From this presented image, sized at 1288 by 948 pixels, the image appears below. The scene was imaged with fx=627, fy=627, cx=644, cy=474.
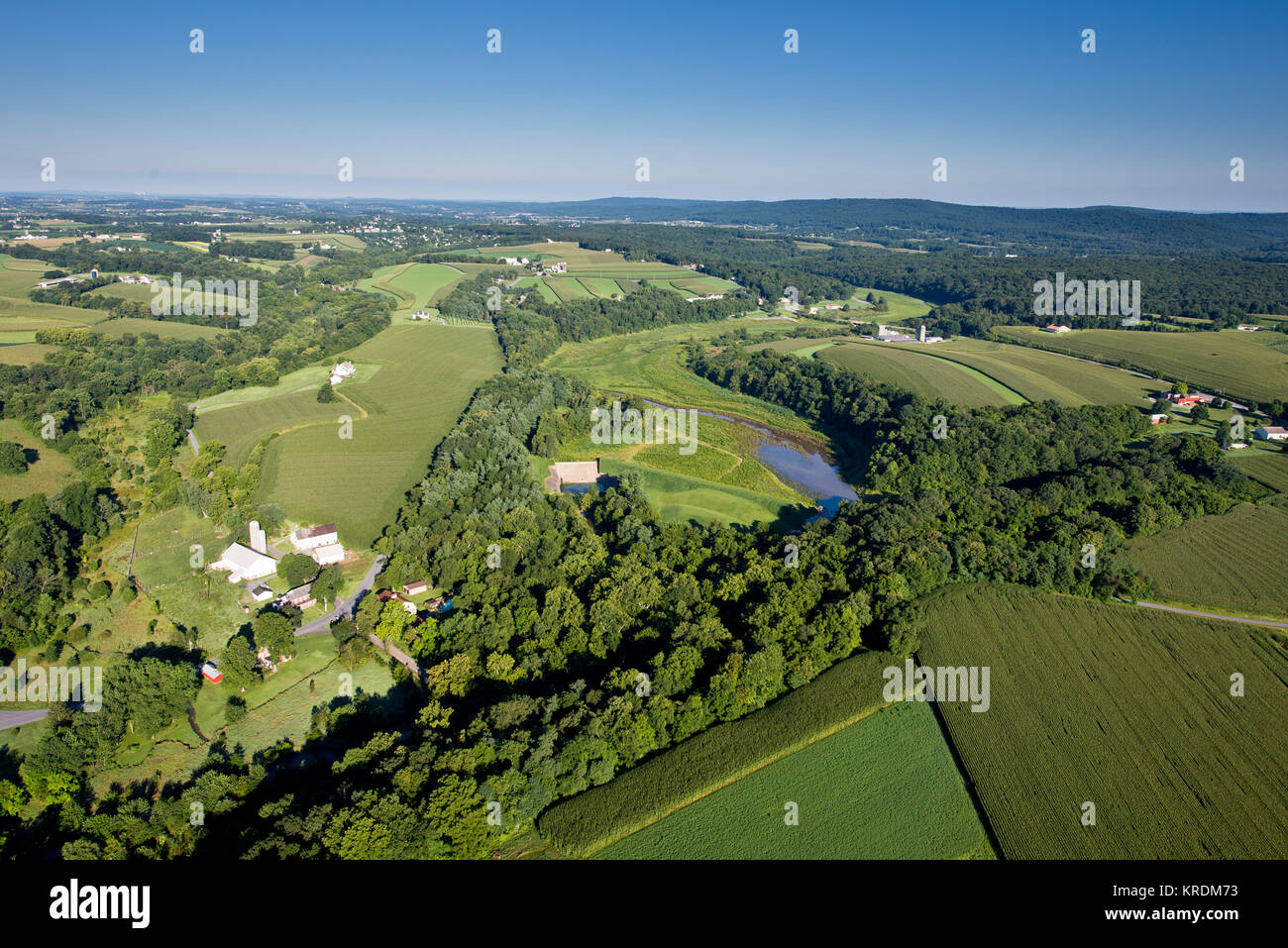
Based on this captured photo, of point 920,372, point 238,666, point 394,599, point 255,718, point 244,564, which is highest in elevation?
point 920,372

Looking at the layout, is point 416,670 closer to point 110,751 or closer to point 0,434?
point 110,751

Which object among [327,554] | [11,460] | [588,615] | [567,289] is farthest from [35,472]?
[567,289]

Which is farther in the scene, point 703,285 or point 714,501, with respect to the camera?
point 703,285

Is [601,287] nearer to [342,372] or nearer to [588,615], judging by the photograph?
[342,372]

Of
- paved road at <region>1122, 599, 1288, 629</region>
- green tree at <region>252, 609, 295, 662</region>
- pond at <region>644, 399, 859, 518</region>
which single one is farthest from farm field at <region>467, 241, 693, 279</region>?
paved road at <region>1122, 599, 1288, 629</region>

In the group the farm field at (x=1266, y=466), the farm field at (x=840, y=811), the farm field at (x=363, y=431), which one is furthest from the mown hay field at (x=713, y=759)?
the farm field at (x=1266, y=466)

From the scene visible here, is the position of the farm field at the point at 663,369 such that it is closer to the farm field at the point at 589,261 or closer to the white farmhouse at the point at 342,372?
the white farmhouse at the point at 342,372

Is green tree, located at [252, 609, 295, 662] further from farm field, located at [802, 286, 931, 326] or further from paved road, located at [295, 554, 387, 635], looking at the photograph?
farm field, located at [802, 286, 931, 326]
